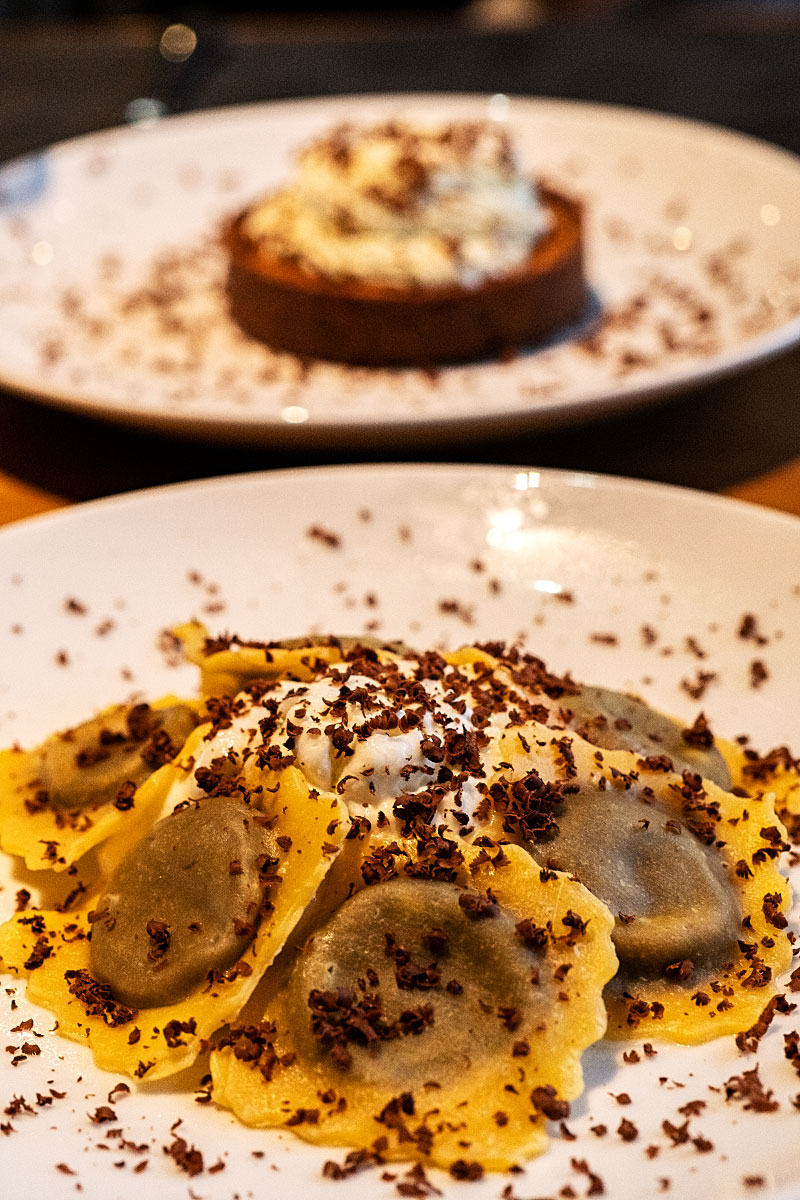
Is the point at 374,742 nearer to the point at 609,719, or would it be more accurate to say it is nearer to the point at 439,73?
the point at 609,719

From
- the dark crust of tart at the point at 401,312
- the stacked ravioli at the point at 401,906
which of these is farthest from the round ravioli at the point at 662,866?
the dark crust of tart at the point at 401,312

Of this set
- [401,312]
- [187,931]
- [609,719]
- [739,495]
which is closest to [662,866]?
[609,719]

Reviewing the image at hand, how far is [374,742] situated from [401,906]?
0.28 m

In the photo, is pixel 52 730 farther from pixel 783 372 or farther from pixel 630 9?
pixel 630 9

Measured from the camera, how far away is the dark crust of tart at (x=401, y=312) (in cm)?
448

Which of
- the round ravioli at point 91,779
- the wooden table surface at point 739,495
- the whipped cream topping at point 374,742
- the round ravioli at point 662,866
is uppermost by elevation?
the whipped cream topping at point 374,742

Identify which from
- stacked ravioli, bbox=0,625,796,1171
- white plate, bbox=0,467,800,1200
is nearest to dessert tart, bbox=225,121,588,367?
white plate, bbox=0,467,800,1200

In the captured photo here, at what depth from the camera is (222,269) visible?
530cm

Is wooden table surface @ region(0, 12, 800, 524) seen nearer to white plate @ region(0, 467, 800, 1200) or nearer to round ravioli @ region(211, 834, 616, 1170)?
white plate @ region(0, 467, 800, 1200)

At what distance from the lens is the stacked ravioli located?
196 centimetres

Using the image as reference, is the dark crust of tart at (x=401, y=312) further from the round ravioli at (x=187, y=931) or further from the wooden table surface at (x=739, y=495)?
the round ravioli at (x=187, y=931)

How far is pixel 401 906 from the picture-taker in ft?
6.74

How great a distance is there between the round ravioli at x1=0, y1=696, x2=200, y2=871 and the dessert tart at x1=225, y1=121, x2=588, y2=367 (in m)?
2.18

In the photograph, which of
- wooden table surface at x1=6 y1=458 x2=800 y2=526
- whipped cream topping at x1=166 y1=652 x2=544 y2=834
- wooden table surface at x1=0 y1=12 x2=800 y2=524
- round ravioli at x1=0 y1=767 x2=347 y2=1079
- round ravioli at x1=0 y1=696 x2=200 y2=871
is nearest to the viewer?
round ravioli at x1=0 y1=767 x2=347 y2=1079
